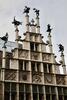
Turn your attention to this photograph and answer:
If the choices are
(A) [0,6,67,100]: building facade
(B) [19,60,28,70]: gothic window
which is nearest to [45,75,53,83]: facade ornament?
(A) [0,6,67,100]: building facade

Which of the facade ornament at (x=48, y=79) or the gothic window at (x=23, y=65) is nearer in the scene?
the gothic window at (x=23, y=65)

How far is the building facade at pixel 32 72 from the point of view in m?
19.8

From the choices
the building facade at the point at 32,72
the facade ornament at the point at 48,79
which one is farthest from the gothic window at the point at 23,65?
the facade ornament at the point at 48,79

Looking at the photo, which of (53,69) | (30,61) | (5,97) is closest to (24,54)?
(30,61)

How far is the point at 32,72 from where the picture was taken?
68.9 feet

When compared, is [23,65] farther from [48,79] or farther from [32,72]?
[48,79]

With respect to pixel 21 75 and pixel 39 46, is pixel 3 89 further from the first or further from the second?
pixel 39 46

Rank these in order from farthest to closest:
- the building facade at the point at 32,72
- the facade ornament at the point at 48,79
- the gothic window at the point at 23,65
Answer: the facade ornament at the point at 48,79 < the gothic window at the point at 23,65 < the building facade at the point at 32,72

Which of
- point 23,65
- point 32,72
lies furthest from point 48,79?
point 23,65

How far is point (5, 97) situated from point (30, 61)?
163 inches

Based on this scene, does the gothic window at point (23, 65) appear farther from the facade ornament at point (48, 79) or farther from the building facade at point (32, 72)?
the facade ornament at point (48, 79)

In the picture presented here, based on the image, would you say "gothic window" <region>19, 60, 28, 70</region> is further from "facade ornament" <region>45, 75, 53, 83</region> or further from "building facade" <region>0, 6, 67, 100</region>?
"facade ornament" <region>45, 75, 53, 83</region>

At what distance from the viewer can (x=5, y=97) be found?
19172 millimetres

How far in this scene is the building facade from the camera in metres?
19.8
